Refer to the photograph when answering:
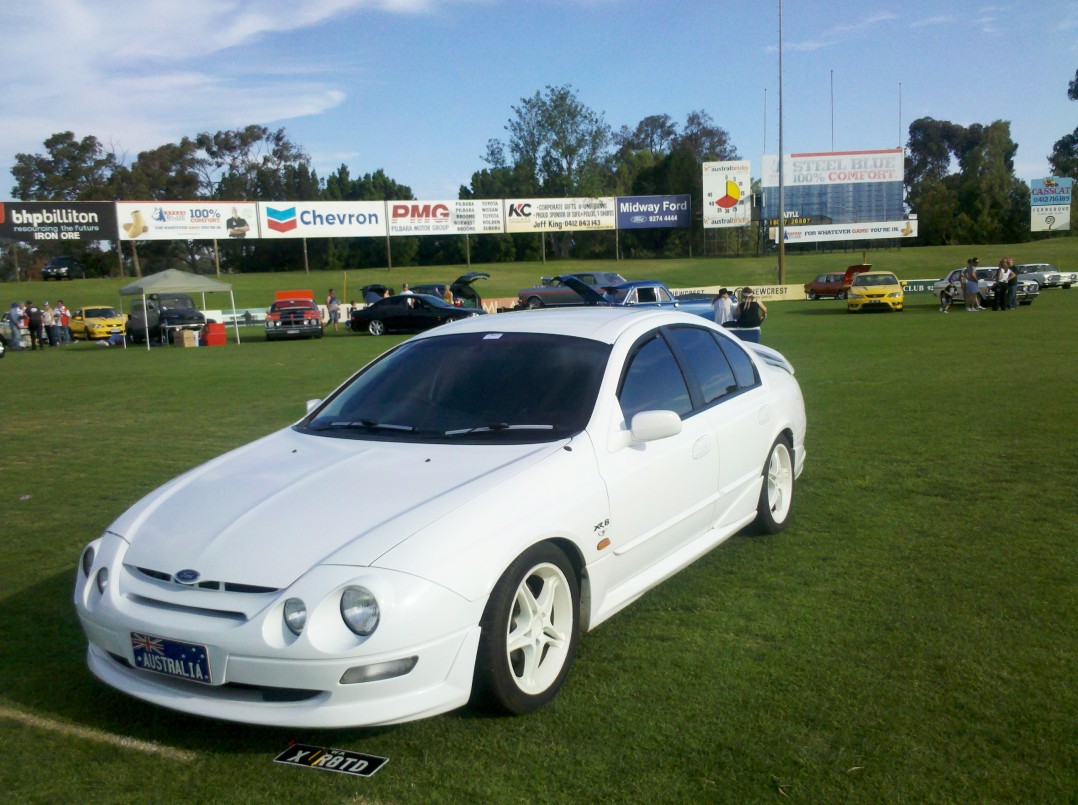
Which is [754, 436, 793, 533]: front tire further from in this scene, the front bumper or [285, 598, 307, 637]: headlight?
[285, 598, 307, 637]: headlight

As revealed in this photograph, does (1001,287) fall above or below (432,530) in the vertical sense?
below

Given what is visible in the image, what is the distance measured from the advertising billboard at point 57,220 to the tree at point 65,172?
25.0m

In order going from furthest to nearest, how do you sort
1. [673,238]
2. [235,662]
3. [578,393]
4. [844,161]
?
[673,238] → [844,161] → [578,393] → [235,662]

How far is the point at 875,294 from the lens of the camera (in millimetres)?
32750

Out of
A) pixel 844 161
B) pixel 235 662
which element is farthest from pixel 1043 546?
pixel 844 161

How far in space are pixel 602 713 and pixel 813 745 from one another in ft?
2.62

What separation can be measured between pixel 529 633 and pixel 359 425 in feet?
5.11

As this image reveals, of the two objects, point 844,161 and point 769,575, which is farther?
point 844,161

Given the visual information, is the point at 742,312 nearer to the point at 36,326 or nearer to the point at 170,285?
the point at 170,285

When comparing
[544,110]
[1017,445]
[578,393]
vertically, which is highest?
[544,110]

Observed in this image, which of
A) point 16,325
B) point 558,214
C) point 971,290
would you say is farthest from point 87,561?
point 558,214

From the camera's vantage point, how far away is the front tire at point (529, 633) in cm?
341

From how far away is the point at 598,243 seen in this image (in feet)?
267

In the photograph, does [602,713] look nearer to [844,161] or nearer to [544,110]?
[844,161]
